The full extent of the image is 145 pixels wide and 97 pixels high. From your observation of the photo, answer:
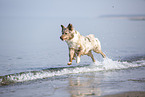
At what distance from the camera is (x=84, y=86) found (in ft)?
32.5

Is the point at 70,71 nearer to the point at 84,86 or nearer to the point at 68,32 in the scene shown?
the point at 68,32

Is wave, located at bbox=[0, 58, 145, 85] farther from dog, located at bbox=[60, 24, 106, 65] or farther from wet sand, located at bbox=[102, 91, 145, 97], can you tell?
wet sand, located at bbox=[102, 91, 145, 97]

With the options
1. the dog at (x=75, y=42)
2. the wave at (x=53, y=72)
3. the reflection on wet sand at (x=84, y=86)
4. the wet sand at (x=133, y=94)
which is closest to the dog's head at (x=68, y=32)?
the dog at (x=75, y=42)

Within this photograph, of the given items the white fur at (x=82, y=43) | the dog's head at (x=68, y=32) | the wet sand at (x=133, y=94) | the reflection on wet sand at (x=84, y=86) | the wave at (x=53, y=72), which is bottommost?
the wet sand at (x=133, y=94)

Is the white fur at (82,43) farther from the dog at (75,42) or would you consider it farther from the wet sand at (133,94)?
the wet sand at (133,94)

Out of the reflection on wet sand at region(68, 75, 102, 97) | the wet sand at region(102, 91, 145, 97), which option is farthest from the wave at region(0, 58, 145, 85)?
the wet sand at region(102, 91, 145, 97)

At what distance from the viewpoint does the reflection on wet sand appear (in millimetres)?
8803

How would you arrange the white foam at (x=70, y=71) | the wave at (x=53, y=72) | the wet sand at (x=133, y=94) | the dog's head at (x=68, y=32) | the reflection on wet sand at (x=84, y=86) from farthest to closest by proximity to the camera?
the dog's head at (x=68, y=32), the white foam at (x=70, y=71), the wave at (x=53, y=72), the reflection on wet sand at (x=84, y=86), the wet sand at (x=133, y=94)

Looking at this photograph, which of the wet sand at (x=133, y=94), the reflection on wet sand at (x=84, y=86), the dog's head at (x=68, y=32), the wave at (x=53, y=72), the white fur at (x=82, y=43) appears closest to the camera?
the wet sand at (x=133, y=94)

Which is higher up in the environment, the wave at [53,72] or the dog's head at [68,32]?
the dog's head at [68,32]

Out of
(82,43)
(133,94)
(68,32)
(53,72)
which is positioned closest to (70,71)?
(53,72)

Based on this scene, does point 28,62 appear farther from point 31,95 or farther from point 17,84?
point 31,95

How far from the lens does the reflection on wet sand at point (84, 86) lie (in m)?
8.80

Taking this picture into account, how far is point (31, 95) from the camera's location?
29.4ft
